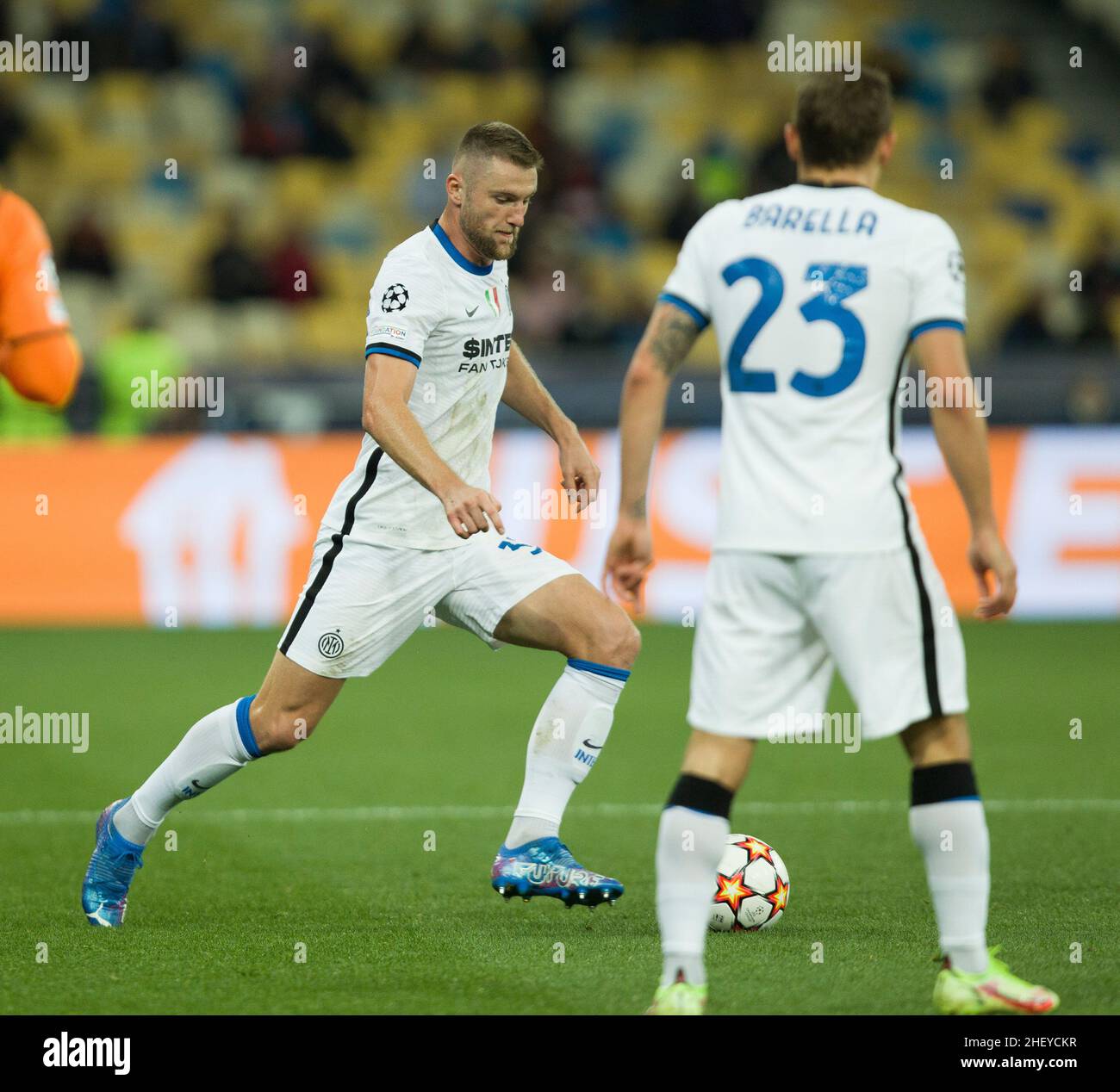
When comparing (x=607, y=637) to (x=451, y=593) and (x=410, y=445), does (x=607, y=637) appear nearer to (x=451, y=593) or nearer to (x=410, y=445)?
(x=451, y=593)

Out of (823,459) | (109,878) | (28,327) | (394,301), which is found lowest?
(109,878)

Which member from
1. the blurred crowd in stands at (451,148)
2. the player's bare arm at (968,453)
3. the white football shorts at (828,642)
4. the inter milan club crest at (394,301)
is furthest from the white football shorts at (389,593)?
the blurred crowd in stands at (451,148)

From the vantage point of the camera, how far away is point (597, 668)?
575 centimetres

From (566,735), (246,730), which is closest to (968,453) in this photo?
(566,735)

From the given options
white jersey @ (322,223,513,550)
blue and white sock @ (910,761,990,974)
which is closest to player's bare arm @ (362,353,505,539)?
white jersey @ (322,223,513,550)

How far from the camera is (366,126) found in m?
19.3

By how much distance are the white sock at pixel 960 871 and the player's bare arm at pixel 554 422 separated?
1.92m

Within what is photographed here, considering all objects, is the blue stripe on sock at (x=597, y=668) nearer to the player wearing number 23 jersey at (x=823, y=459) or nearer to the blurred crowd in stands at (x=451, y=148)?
the player wearing number 23 jersey at (x=823, y=459)

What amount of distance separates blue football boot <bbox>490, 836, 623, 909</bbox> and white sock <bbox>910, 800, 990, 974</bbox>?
1.43m

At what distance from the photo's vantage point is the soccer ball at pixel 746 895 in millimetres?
5430

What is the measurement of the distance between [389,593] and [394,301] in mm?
881

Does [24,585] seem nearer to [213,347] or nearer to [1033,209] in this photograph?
[213,347]

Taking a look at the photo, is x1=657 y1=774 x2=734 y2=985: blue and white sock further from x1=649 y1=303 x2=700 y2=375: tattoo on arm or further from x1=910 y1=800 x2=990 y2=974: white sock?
x1=649 y1=303 x2=700 y2=375: tattoo on arm

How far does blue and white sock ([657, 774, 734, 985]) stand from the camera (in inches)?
165
